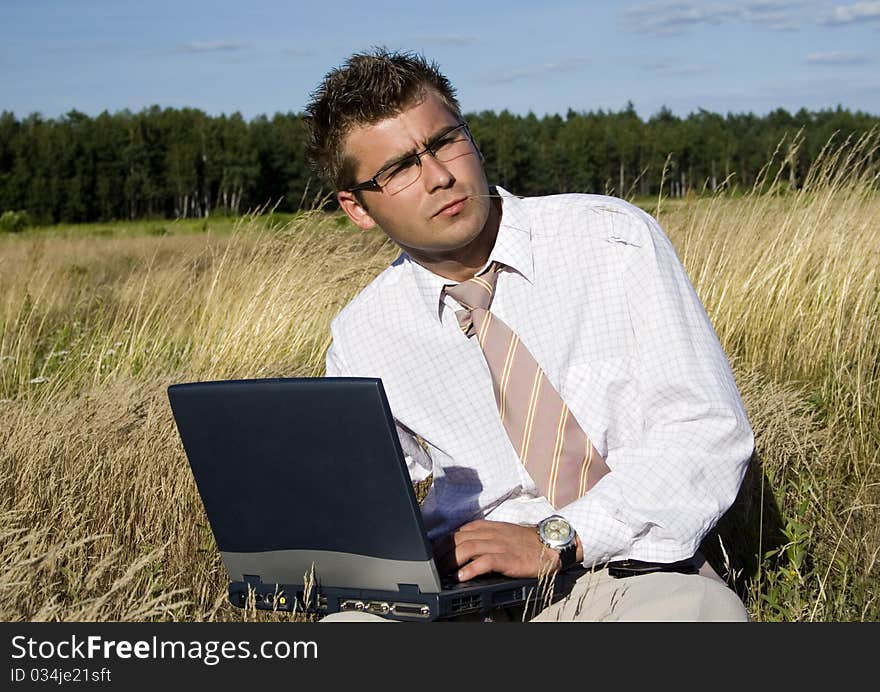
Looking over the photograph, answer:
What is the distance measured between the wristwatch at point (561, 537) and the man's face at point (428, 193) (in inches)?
27.2

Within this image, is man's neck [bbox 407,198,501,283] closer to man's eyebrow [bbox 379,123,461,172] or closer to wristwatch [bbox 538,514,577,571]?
man's eyebrow [bbox 379,123,461,172]

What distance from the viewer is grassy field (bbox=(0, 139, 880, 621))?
3145 millimetres

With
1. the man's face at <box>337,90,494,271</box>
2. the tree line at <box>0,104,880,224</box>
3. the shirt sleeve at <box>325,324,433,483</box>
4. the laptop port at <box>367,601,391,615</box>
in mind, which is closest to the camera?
the laptop port at <box>367,601,391,615</box>

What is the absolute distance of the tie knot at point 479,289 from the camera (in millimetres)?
2486

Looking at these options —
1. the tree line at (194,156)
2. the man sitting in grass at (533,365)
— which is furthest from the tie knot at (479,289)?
the tree line at (194,156)

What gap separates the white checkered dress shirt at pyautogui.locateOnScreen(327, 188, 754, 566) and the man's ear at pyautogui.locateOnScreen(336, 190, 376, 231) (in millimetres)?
186

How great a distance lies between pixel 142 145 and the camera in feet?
210

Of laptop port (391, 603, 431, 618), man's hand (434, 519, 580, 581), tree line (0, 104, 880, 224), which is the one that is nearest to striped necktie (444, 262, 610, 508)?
man's hand (434, 519, 580, 581)

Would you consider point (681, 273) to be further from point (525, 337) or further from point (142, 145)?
point (142, 145)

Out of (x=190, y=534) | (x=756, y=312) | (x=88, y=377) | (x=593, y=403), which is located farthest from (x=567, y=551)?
(x=88, y=377)

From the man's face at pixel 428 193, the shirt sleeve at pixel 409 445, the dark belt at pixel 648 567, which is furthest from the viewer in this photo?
the shirt sleeve at pixel 409 445

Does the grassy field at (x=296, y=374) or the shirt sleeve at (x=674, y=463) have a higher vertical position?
the shirt sleeve at (x=674, y=463)

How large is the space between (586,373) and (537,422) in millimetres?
155

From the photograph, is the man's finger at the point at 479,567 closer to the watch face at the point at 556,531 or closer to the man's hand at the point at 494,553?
the man's hand at the point at 494,553
